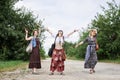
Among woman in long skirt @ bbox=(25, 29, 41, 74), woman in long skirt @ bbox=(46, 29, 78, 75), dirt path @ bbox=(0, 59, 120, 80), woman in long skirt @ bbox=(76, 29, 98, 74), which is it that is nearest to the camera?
dirt path @ bbox=(0, 59, 120, 80)

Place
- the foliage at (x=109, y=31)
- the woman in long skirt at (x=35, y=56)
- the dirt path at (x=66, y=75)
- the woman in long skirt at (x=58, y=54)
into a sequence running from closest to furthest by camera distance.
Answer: the dirt path at (x=66, y=75) < the woman in long skirt at (x=58, y=54) < the woman in long skirt at (x=35, y=56) < the foliage at (x=109, y=31)

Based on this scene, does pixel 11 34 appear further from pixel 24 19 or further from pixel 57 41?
pixel 57 41

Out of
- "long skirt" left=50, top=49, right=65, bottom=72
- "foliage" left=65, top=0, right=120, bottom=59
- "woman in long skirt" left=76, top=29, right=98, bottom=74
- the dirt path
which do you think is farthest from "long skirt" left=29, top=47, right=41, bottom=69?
"foliage" left=65, top=0, right=120, bottom=59

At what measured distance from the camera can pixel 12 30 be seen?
3484 centimetres

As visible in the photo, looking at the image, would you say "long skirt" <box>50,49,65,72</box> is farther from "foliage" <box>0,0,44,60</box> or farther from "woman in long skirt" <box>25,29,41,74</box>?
"foliage" <box>0,0,44,60</box>

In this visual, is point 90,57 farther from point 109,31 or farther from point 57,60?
point 109,31

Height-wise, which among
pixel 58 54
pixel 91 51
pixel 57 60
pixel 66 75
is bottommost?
pixel 66 75

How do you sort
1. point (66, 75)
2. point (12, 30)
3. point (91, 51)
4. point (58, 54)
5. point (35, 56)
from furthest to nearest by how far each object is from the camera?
point (12, 30)
point (91, 51)
point (35, 56)
point (58, 54)
point (66, 75)

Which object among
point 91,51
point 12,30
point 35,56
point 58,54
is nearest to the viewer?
point 58,54

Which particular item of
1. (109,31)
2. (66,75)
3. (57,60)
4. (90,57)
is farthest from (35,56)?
(109,31)

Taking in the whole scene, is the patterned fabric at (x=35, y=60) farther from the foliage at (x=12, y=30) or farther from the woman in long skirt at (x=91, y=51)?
the foliage at (x=12, y=30)

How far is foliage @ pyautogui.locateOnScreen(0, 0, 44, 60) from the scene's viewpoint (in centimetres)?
3450

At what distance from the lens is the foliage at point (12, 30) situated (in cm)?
3450

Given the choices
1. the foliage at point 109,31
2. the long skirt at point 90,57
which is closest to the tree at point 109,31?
the foliage at point 109,31
